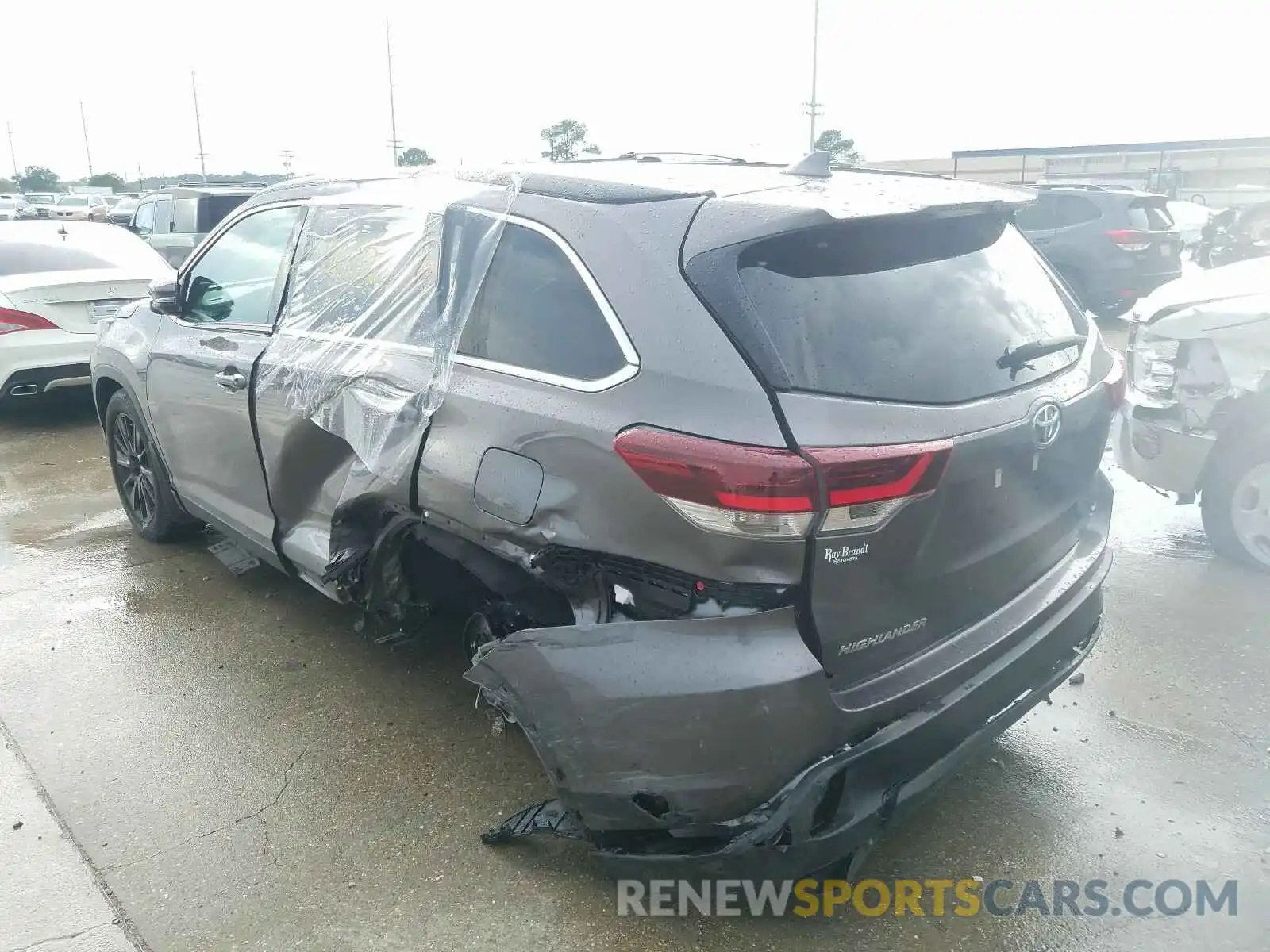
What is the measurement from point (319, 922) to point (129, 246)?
770 centimetres

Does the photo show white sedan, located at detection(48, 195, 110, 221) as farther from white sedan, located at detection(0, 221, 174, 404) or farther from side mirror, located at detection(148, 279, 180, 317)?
side mirror, located at detection(148, 279, 180, 317)

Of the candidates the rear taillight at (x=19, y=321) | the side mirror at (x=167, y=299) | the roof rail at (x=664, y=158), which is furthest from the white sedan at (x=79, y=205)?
the roof rail at (x=664, y=158)

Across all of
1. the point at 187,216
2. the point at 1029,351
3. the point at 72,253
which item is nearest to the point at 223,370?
the point at 1029,351

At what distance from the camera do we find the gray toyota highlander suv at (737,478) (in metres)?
2.11

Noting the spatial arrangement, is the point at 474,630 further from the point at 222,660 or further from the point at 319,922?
the point at 222,660

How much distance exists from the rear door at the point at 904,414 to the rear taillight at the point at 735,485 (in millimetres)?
57

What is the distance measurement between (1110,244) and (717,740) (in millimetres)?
11181

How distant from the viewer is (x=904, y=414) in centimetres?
219

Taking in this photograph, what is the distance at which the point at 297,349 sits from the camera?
346 centimetres

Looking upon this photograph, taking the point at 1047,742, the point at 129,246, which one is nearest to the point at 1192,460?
the point at 1047,742

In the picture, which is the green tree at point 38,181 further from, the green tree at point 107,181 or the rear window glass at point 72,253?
the rear window glass at point 72,253

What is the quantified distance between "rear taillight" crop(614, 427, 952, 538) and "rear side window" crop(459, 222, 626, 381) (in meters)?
0.31

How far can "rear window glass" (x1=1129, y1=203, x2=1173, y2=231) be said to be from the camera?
11.4 meters
